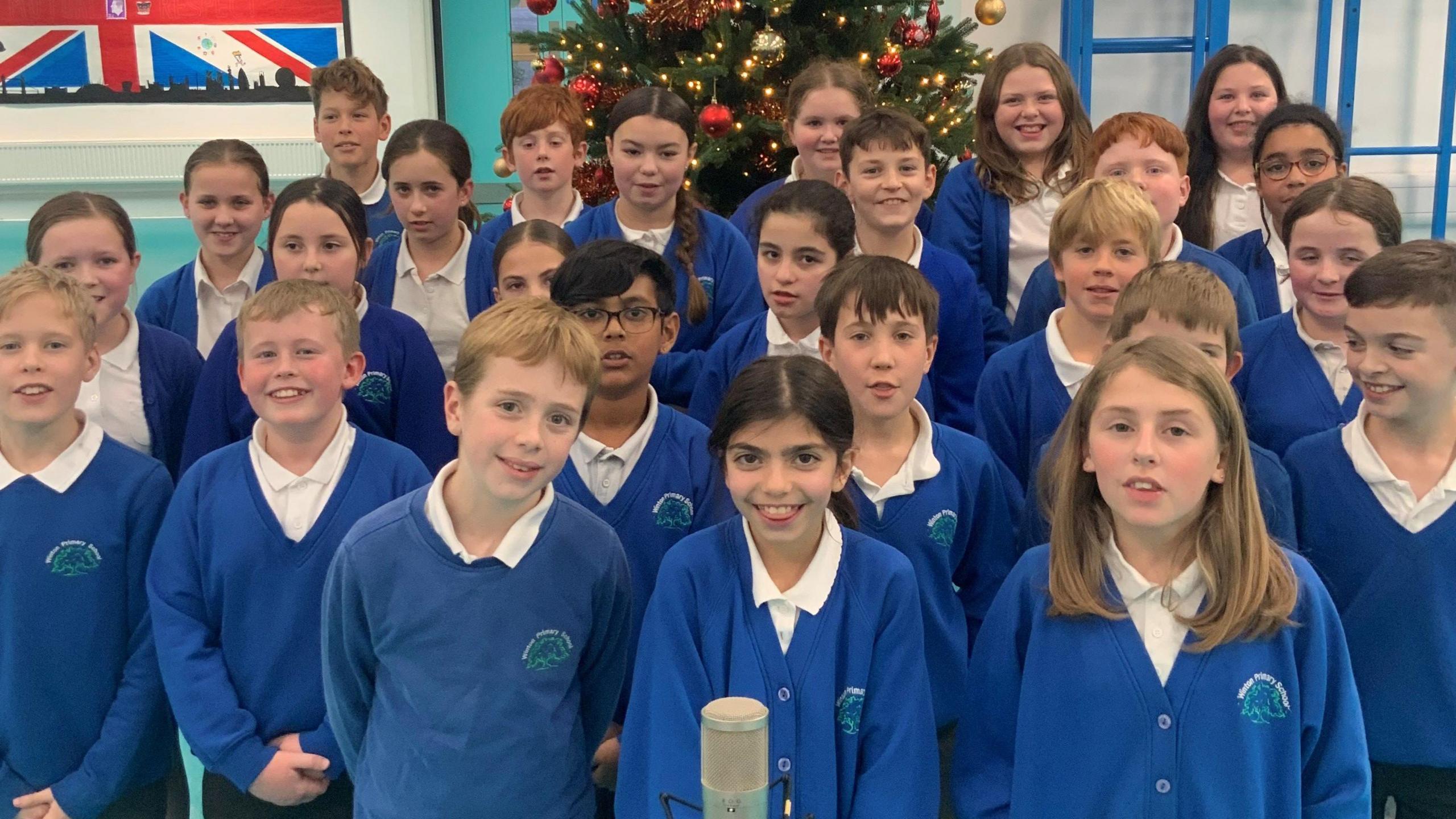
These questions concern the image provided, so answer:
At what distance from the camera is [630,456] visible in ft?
8.14

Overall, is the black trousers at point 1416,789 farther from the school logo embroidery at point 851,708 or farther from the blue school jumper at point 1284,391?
the school logo embroidery at point 851,708

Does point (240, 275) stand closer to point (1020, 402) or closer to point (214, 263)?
point (214, 263)

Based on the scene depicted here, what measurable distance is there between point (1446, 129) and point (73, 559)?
7.14 meters

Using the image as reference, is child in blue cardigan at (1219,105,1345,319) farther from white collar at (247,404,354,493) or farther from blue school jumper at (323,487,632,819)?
white collar at (247,404,354,493)

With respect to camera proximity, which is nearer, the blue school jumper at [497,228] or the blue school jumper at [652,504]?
the blue school jumper at [652,504]

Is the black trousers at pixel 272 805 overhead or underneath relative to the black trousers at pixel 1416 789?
underneath

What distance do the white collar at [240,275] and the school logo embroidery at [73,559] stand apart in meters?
1.15

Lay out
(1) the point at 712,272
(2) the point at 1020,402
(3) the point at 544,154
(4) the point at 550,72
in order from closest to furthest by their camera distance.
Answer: (2) the point at 1020,402
(1) the point at 712,272
(3) the point at 544,154
(4) the point at 550,72

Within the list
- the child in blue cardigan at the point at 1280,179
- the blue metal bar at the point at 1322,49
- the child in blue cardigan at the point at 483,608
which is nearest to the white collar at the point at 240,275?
the child in blue cardigan at the point at 483,608

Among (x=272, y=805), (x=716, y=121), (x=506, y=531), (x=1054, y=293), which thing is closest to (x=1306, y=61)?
(x=716, y=121)

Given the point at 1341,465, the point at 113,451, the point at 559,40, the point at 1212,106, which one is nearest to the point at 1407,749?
the point at 1341,465

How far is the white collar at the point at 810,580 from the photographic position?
2033mm

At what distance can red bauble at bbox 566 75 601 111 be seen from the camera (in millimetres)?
4820

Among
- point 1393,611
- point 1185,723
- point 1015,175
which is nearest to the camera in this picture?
point 1185,723
